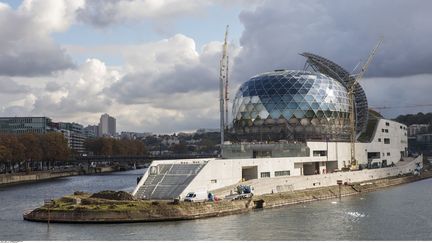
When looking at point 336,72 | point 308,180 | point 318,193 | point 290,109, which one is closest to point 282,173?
point 308,180

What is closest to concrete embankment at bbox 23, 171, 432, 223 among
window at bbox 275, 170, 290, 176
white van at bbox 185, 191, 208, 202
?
white van at bbox 185, 191, 208, 202

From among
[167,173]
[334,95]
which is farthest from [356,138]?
[167,173]

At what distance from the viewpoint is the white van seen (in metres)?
60.5

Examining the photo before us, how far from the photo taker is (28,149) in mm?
151625

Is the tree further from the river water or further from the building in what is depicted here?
the river water

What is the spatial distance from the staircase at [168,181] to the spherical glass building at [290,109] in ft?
122

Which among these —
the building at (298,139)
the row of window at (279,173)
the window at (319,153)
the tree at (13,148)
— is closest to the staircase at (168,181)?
the building at (298,139)

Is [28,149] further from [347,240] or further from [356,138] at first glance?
[347,240]

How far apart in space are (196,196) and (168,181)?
580 centimetres

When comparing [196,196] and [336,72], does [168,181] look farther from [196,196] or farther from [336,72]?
[336,72]

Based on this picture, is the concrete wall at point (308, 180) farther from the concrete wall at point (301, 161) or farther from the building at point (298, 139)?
the concrete wall at point (301, 161)

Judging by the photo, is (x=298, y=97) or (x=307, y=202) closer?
(x=307, y=202)

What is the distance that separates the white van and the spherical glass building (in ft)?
138

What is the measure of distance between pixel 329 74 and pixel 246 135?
27.3 meters
